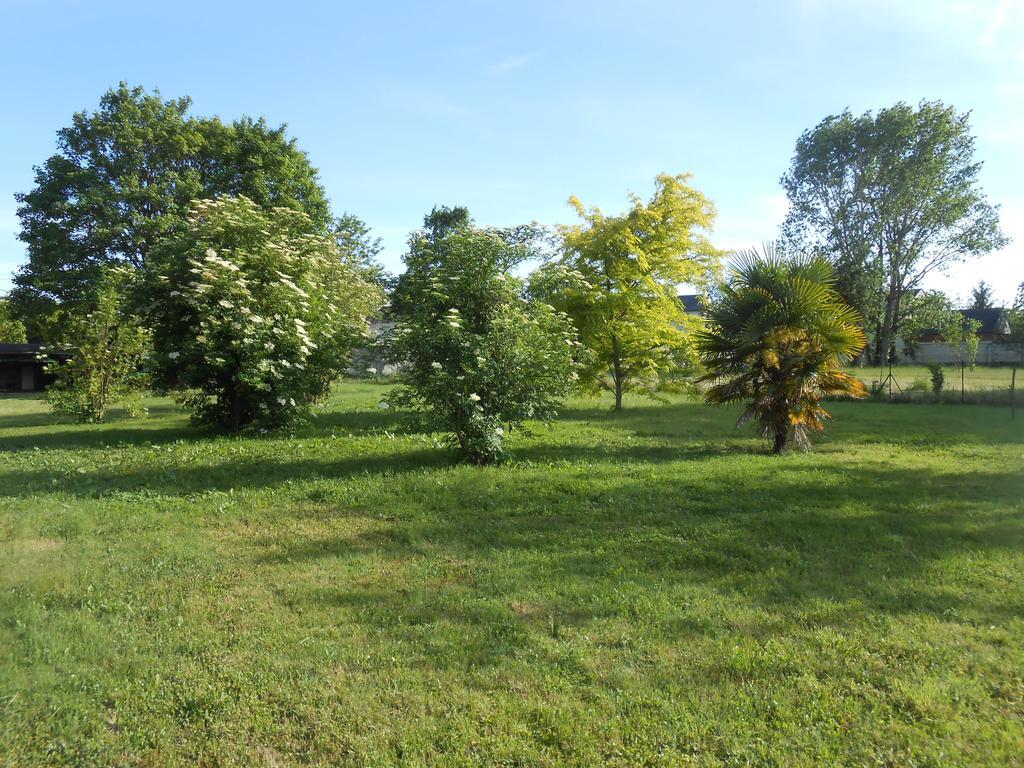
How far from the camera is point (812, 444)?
39.4 feet

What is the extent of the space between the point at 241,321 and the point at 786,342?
9.01 metres

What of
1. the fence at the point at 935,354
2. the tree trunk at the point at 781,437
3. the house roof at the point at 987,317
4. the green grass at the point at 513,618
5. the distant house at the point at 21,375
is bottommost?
the green grass at the point at 513,618

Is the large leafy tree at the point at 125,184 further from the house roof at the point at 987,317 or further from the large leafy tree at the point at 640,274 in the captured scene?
the house roof at the point at 987,317

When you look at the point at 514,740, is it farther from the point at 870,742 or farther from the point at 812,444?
the point at 812,444

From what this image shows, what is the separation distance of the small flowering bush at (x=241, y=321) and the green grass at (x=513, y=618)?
2.91 m

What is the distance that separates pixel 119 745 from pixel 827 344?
10.6m

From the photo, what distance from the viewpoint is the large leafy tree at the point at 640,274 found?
16812 millimetres

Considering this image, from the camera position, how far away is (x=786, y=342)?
1097 cm

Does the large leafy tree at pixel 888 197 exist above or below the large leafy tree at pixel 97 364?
above

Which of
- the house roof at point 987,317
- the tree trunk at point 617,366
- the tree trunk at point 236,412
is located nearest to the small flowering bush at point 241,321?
the tree trunk at point 236,412

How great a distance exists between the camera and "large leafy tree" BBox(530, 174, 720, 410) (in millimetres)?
16812

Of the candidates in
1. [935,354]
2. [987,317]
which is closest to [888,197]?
[935,354]

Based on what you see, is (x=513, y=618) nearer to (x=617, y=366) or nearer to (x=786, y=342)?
(x=786, y=342)

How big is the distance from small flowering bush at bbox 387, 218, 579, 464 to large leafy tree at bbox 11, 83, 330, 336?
15.4 m
